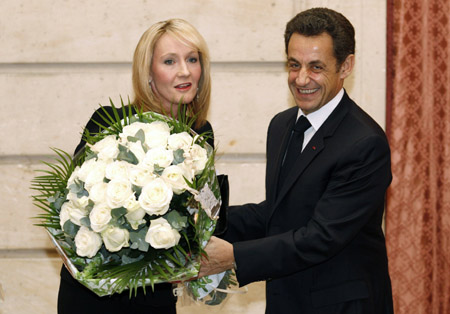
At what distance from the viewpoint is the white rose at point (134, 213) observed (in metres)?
1.96

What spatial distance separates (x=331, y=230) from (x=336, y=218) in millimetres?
51

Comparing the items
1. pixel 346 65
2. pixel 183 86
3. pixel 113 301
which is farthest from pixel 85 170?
pixel 346 65

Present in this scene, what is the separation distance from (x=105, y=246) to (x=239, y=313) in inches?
98.9

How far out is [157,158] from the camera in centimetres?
203

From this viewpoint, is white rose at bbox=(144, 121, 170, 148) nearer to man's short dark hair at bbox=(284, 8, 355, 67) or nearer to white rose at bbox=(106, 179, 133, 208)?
white rose at bbox=(106, 179, 133, 208)

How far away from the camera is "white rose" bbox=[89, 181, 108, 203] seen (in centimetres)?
198

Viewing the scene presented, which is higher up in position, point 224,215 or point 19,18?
point 19,18

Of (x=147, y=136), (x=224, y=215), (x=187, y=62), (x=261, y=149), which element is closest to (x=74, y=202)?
(x=147, y=136)

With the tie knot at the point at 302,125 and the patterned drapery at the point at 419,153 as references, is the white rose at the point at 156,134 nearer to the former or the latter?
the tie knot at the point at 302,125

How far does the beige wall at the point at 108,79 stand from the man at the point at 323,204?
Result: 5.37 ft

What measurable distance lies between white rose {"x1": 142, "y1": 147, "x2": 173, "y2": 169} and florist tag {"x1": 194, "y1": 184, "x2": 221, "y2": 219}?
15 cm

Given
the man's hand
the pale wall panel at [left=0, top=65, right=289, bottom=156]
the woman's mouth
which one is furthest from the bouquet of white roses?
the pale wall panel at [left=0, top=65, right=289, bottom=156]

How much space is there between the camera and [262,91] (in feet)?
14.0

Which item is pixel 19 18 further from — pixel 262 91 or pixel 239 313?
pixel 239 313
